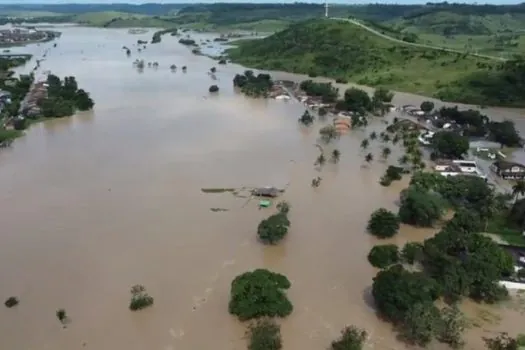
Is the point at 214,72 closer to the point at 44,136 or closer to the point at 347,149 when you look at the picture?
the point at 44,136

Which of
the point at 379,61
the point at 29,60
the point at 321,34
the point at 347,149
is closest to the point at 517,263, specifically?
the point at 347,149

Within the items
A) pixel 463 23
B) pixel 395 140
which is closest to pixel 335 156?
pixel 395 140

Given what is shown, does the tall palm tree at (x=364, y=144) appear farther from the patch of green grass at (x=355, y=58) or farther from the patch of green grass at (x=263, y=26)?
the patch of green grass at (x=263, y=26)

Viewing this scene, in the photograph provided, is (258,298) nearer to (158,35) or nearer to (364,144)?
(364,144)

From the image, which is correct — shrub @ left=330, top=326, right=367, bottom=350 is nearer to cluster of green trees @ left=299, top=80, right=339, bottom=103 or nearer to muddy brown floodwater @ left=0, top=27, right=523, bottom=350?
muddy brown floodwater @ left=0, top=27, right=523, bottom=350

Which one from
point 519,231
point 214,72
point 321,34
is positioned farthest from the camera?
point 321,34
